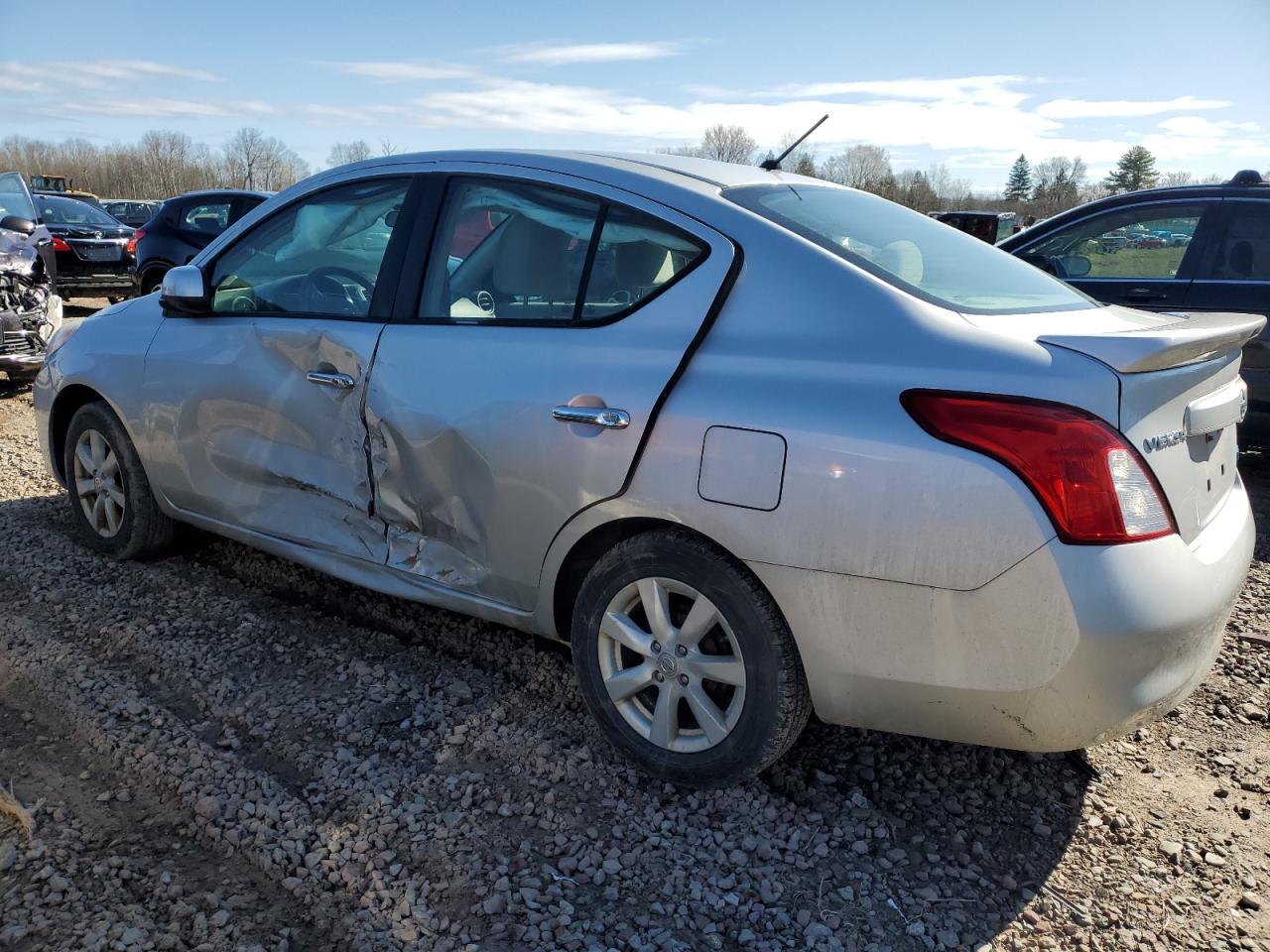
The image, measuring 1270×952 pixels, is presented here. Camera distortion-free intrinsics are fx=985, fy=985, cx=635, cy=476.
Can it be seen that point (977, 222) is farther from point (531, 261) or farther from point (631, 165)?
point (531, 261)

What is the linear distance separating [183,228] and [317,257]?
9834mm

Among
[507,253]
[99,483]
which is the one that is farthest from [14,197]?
[507,253]

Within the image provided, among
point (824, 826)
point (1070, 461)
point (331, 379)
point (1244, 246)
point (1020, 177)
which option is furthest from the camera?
point (1020, 177)

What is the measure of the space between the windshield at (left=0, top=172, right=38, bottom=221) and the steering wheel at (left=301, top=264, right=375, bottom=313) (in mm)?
8181

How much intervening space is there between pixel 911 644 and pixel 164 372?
3.04 metres

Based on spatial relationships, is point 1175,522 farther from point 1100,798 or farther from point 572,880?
point 572,880

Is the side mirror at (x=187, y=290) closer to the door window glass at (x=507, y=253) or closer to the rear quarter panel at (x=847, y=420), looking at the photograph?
the door window glass at (x=507, y=253)

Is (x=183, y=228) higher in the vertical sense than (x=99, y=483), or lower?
higher

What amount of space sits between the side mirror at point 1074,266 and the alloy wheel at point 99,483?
5.38 m

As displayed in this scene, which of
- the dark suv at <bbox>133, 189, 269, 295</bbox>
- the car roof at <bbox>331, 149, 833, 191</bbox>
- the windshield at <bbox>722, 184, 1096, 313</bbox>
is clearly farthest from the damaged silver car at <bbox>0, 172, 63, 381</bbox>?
the windshield at <bbox>722, 184, 1096, 313</bbox>

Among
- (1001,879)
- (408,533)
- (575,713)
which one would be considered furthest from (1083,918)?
(408,533)

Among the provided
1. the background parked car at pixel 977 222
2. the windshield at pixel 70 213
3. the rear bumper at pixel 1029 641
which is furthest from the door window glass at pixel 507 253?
the background parked car at pixel 977 222

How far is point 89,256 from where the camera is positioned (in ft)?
42.4

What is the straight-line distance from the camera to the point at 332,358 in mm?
3236
